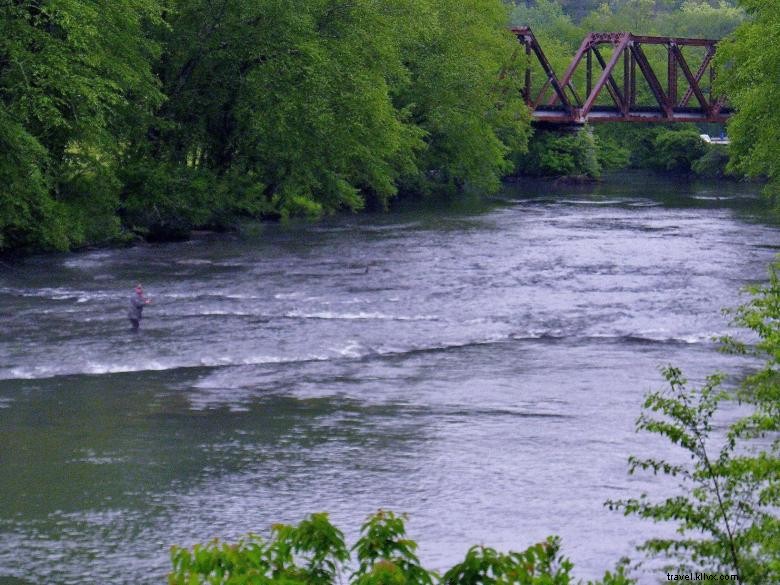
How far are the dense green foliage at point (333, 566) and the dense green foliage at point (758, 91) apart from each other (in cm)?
3302

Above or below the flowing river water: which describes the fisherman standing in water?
above

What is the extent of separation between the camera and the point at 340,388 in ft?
71.7

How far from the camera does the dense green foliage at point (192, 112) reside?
110 feet

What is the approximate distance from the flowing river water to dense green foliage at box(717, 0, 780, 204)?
2.94 meters

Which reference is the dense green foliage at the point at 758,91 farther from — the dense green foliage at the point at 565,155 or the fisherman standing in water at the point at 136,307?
the dense green foliage at the point at 565,155

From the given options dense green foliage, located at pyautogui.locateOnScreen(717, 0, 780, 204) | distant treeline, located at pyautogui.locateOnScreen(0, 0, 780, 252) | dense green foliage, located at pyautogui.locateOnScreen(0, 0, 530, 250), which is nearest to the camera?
dense green foliage, located at pyautogui.locateOnScreen(0, 0, 530, 250)

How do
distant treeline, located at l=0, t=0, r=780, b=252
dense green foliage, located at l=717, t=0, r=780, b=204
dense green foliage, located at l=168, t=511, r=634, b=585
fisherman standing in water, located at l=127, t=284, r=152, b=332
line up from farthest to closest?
dense green foliage, located at l=717, t=0, r=780, b=204, distant treeline, located at l=0, t=0, r=780, b=252, fisherman standing in water, located at l=127, t=284, r=152, b=332, dense green foliage, located at l=168, t=511, r=634, b=585

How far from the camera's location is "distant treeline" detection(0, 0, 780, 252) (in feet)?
111

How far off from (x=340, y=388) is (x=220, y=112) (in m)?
25.4

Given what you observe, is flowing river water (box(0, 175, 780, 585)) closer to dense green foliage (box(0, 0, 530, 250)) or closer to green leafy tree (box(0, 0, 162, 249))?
green leafy tree (box(0, 0, 162, 249))

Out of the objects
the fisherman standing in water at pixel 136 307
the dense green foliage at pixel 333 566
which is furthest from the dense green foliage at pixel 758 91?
the dense green foliage at pixel 333 566

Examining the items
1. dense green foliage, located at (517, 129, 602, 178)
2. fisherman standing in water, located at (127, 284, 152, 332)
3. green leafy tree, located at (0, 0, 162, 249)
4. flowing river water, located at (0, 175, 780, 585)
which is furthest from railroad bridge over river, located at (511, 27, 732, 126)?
fisherman standing in water, located at (127, 284, 152, 332)

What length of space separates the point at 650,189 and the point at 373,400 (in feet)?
173

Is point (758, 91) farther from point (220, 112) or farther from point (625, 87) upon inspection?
point (625, 87)
